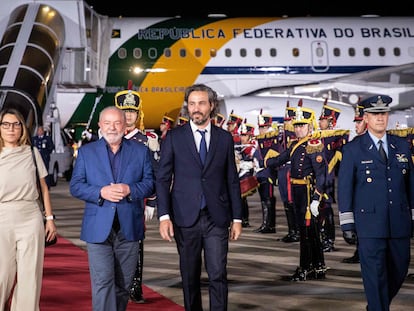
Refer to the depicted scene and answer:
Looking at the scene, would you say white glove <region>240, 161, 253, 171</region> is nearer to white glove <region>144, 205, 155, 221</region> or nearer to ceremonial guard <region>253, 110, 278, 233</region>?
ceremonial guard <region>253, 110, 278, 233</region>

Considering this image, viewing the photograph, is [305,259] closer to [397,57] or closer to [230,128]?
[230,128]

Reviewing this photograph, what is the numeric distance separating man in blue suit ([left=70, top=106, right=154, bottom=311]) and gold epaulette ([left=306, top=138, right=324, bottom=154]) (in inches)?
128

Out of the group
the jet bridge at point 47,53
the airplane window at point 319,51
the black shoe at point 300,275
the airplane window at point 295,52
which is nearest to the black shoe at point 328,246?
the black shoe at point 300,275

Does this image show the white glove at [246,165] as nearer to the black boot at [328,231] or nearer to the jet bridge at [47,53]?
the black boot at [328,231]

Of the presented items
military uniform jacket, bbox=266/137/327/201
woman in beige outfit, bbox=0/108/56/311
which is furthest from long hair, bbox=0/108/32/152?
military uniform jacket, bbox=266/137/327/201

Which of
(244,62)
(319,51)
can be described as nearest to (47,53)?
(244,62)

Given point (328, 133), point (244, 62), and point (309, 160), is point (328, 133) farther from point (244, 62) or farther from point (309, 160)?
point (244, 62)

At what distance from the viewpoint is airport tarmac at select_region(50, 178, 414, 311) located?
7508 millimetres

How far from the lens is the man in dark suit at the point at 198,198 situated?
6.03 m

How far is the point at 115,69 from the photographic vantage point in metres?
22.7

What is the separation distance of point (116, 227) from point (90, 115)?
57.4ft

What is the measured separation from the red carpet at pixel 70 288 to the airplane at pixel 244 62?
1199cm

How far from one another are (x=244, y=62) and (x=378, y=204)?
57.4 ft

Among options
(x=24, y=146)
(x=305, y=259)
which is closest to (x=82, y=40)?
(x=305, y=259)
